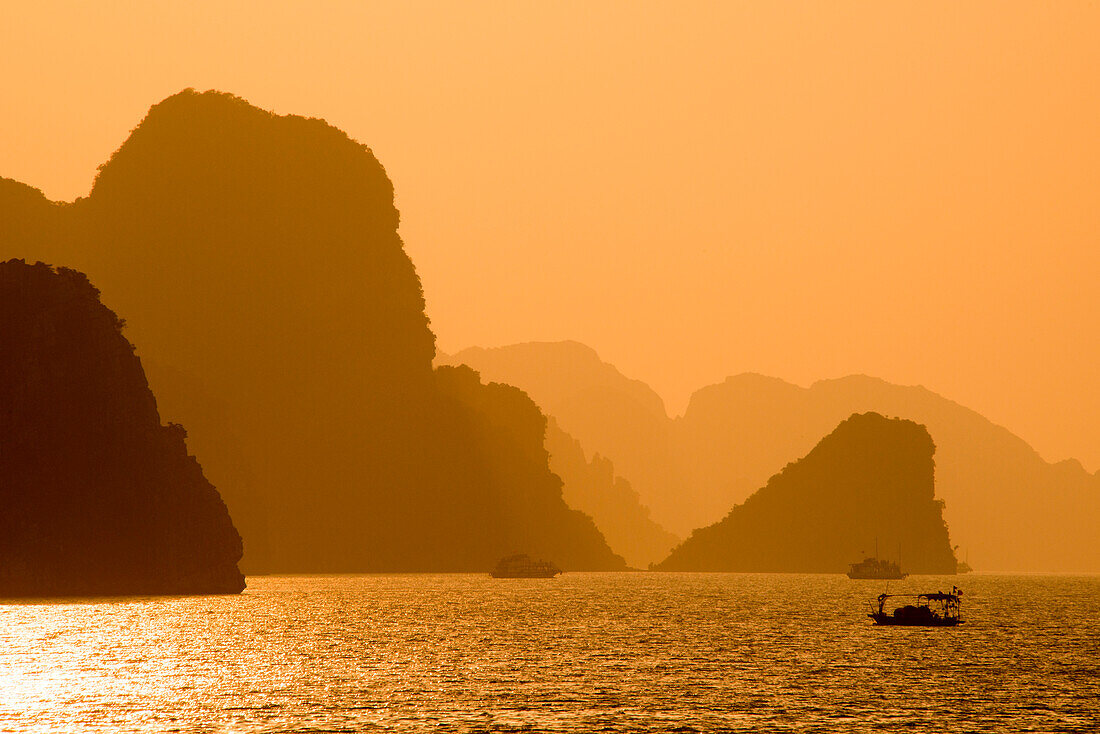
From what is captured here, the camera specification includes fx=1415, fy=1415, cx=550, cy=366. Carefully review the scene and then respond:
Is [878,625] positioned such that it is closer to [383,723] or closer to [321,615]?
[321,615]

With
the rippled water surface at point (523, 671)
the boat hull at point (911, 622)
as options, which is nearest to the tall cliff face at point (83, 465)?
the rippled water surface at point (523, 671)

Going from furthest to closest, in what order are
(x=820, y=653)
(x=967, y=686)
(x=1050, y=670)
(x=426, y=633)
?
(x=426, y=633) < (x=820, y=653) < (x=1050, y=670) < (x=967, y=686)

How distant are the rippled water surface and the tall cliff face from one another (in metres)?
7.78

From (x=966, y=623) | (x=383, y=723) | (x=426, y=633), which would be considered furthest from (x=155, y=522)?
(x=383, y=723)

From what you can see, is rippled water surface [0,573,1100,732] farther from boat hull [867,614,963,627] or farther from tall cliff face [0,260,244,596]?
tall cliff face [0,260,244,596]

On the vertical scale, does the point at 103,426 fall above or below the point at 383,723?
above

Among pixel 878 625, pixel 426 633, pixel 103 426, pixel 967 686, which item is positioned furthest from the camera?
pixel 103 426

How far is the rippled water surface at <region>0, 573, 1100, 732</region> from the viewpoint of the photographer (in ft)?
233

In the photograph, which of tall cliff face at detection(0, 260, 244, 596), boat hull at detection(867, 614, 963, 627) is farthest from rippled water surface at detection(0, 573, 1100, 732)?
tall cliff face at detection(0, 260, 244, 596)

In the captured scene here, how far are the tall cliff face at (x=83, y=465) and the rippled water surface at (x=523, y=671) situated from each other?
7.78m

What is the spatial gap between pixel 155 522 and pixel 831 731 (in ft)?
390

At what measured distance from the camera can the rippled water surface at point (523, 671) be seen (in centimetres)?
7112

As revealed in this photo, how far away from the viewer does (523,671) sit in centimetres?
9256

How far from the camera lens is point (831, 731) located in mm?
67625
